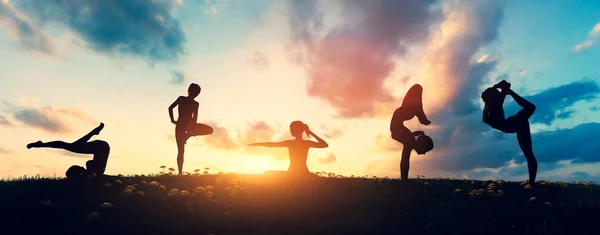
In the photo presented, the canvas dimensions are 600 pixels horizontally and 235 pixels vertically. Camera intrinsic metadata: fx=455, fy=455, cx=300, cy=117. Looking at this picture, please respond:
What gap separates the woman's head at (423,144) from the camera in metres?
15.2

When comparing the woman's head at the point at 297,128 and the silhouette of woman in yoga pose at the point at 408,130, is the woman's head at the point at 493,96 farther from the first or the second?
the woman's head at the point at 297,128

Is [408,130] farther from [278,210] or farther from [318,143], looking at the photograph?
[278,210]

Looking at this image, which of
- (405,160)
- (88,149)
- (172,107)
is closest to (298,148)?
(405,160)

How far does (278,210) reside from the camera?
11047 mm

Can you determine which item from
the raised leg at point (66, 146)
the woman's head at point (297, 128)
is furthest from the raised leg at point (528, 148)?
the raised leg at point (66, 146)

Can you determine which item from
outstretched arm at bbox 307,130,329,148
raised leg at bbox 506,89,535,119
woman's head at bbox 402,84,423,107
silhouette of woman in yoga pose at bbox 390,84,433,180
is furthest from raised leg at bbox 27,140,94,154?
raised leg at bbox 506,89,535,119

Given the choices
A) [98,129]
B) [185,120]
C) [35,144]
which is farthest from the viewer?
[185,120]

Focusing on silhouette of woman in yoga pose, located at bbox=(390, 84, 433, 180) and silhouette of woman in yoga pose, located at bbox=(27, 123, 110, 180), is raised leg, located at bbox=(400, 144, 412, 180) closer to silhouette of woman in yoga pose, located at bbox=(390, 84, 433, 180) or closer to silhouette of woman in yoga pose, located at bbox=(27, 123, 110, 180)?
silhouette of woman in yoga pose, located at bbox=(390, 84, 433, 180)

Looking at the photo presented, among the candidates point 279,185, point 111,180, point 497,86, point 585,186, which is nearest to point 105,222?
point 111,180

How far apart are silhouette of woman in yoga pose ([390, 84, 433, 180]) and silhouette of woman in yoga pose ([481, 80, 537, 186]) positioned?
223 cm

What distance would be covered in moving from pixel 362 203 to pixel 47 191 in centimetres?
853

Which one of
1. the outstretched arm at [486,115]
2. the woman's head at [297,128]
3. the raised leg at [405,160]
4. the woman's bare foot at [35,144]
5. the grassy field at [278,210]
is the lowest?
the grassy field at [278,210]

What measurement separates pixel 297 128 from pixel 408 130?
381cm

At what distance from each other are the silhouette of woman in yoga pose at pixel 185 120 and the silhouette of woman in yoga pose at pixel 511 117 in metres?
10.8
